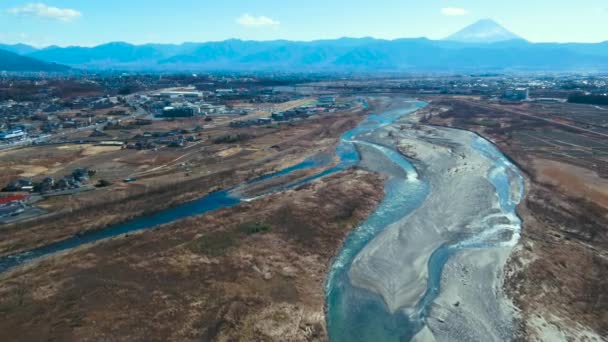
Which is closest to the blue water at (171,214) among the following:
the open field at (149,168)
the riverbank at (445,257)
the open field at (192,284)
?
the open field at (149,168)

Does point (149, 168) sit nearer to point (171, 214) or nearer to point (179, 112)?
point (171, 214)

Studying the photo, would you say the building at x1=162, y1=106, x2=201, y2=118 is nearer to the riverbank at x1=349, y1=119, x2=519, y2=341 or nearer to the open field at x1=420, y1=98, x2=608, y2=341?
A: the riverbank at x1=349, y1=119, x2=519, y2=341

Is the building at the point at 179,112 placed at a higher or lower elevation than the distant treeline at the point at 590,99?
lower

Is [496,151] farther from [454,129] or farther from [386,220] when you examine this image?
[386,220]

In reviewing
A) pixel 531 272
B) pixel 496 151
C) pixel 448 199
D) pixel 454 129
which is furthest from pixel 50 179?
pixel 454 129

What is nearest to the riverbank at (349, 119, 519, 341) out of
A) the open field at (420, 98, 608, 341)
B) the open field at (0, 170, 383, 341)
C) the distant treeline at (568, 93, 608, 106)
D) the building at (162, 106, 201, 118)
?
the open field at (420, 98, 608, 341)

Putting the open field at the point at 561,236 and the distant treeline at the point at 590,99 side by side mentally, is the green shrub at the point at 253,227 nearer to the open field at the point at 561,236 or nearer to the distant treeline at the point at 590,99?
the open field at the point at 561,236
